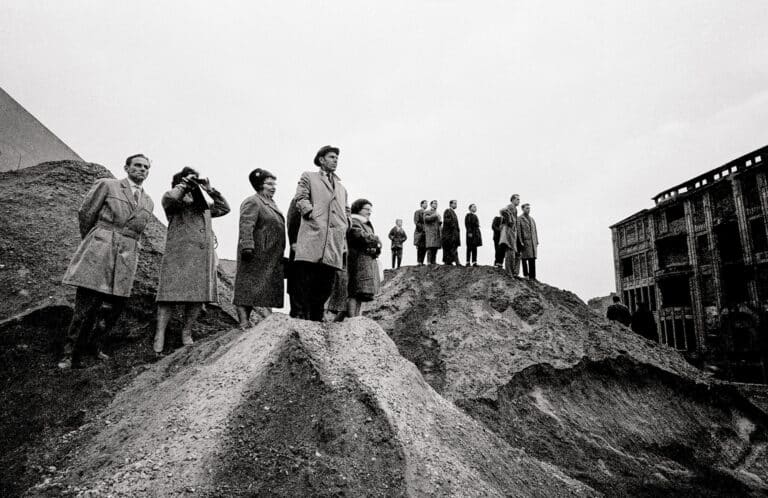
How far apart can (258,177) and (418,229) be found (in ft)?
26.7

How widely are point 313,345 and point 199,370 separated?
0.84 meters

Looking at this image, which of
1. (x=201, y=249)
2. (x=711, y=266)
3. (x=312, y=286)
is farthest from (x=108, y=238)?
(x=711, y=266)

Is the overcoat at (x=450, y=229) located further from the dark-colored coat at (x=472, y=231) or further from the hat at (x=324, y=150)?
the hat at (x=324, y=150)

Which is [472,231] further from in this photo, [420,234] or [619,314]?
[619,314]

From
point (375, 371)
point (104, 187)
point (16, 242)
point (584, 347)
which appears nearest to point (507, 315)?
point (584, 347)

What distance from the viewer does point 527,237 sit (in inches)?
406

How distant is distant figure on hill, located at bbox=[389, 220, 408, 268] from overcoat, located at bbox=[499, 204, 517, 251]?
14.9 ft

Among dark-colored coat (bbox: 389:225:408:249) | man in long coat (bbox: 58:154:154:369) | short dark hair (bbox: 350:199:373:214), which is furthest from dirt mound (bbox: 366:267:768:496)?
dark-colored coat (bbox: 389:225:408:249)

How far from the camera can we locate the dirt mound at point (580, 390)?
16.3ft

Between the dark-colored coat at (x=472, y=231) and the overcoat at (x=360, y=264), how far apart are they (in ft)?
21.6

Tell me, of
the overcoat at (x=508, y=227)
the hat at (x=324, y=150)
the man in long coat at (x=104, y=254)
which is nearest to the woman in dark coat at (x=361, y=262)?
the hat at (x=324, y=150)

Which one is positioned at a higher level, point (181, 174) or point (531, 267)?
point (531, 267)

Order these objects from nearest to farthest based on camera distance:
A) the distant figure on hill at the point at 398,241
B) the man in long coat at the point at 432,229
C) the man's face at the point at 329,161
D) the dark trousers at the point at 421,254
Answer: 1. the man's face at the point at 329,161
2. the man in long coat at the point at 432,229
3. the dark trousers at the point at 421,254
4. the distant figure on hill at the point at 398,241

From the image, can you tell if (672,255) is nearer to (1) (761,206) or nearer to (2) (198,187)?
(1) (761,206)
